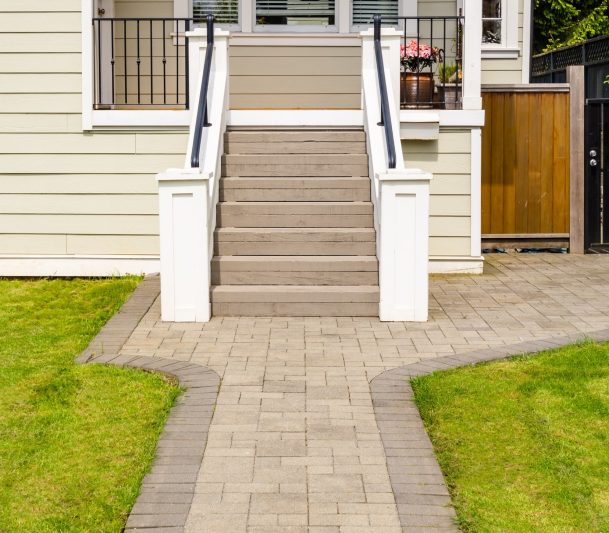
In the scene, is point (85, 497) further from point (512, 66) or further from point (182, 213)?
point (512, 66)

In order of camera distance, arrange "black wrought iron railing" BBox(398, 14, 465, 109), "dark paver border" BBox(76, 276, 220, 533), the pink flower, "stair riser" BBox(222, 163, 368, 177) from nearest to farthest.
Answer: "dark paver border" BBox(76, 276, 220, 533)
"stair riser" BBox(222, 163, 368, 177)
"black wrought iron railing" BBox(398, 14, 465, 109)
the pink flower

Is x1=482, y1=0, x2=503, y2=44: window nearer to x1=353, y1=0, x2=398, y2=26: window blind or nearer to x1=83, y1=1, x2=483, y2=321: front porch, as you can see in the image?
x1=83, y1=1, x2=483, y2=321: front porch

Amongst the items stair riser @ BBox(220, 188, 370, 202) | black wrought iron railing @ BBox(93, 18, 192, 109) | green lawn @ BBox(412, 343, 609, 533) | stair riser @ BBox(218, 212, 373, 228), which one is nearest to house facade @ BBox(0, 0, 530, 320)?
stair riser @ BBox(220, 188, 370, 202)

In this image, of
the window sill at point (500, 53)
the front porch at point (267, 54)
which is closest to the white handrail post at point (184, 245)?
the front porch at point (267, 54)

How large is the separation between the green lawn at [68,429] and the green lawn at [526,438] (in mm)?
1538

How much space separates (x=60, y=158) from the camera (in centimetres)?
1140

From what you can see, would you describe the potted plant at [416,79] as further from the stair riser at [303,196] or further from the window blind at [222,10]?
the window blind at [222,10]

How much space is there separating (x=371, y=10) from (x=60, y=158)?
15.2 feet

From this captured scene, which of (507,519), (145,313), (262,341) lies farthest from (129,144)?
(507,519)

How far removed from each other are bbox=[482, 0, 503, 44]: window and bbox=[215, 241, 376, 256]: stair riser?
19.7 ft

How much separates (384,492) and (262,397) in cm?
173

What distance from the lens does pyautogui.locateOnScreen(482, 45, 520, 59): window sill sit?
14.6 metres

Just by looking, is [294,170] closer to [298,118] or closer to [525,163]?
[298,118]

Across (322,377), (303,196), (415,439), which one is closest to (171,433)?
(415,439)
